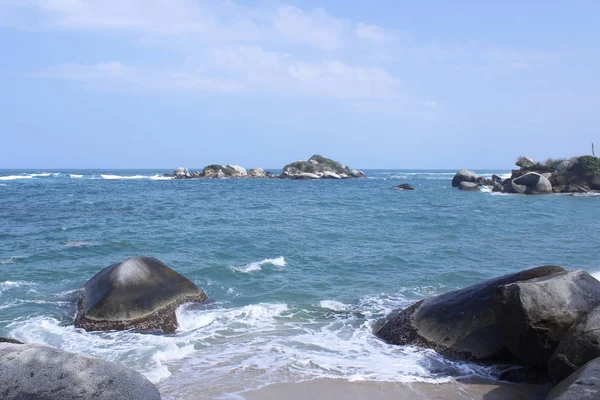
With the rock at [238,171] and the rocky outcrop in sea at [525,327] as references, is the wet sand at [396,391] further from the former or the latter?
the rock at [238,171]

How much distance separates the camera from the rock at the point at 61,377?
5.04 metres

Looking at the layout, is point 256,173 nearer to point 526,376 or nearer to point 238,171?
point 238,171

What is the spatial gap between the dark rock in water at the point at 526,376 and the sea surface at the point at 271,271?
0.28 m

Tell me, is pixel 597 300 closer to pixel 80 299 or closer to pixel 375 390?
pixel 375 390

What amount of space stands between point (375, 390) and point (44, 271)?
1094 cm

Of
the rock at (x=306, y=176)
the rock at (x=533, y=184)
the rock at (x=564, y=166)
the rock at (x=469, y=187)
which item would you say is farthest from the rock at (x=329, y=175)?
the rock at (x=564, y=166)

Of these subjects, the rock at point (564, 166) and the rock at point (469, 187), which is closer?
the rock at point (564, 166)

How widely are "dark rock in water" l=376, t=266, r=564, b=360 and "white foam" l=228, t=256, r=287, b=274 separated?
20.3ft

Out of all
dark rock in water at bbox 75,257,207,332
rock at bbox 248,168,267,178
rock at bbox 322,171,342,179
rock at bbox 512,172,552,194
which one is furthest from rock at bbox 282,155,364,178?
dark rock in water at bbox 75,257,207,332

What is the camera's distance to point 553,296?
685 centimetres

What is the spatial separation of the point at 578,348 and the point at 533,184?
43.4m

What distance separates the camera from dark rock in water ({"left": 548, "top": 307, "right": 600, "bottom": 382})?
579 centimetres

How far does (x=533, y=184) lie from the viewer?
45.0 m

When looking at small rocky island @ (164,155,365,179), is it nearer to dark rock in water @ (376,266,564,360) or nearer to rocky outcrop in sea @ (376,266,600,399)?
dark rock in water @ (376,266,564,360)
